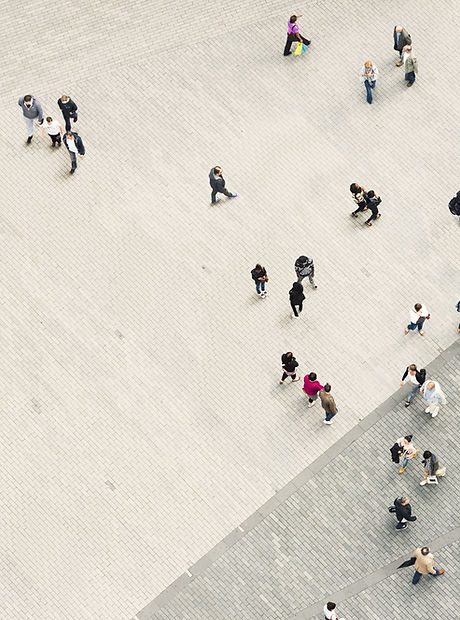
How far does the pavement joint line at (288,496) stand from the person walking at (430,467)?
46.7 inches

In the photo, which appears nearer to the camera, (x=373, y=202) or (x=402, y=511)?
(x=402, y=511)

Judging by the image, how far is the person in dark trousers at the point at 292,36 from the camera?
104ft

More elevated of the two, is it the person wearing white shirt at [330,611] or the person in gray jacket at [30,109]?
the person in gray jacket at [30,109]

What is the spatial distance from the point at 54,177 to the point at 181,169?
3.00 meters

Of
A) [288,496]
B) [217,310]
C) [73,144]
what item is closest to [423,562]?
[288,496]

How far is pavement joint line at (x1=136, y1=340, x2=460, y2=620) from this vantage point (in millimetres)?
26469

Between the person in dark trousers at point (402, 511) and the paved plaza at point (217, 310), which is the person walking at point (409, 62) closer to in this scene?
the paved plaza at point (217, 310)

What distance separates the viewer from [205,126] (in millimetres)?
31422

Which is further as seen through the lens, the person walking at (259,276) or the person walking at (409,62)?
the person walking at (409,62)

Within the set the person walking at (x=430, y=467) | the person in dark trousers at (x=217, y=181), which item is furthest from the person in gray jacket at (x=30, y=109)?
the person walking at (x=430, y=467)

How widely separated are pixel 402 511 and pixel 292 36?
1224 cm

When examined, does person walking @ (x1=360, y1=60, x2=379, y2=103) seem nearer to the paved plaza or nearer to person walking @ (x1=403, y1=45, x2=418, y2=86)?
the paved plaza

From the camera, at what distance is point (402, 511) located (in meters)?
26.2

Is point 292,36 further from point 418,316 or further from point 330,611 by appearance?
point 330,611
